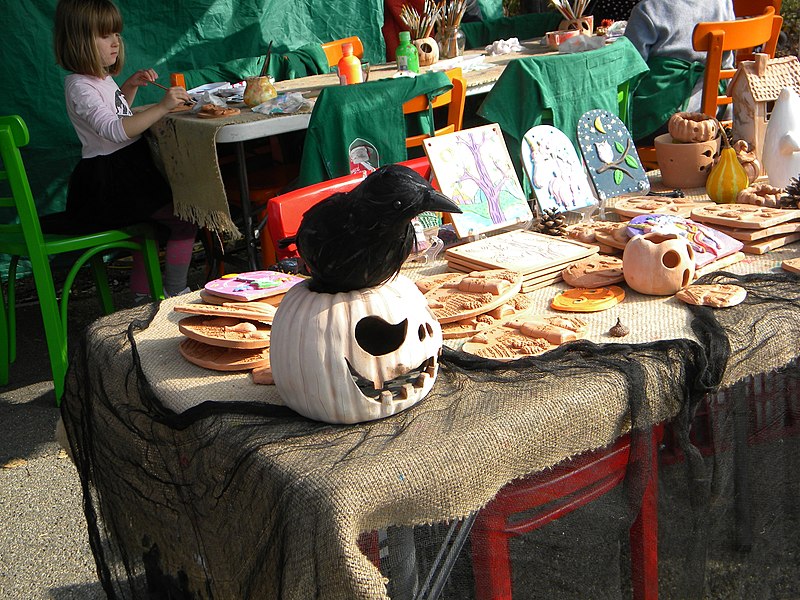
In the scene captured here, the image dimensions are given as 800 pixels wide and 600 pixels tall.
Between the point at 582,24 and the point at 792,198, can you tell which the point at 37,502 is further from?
the point at 582,24

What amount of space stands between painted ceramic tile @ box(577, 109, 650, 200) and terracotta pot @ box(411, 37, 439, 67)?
2065 millimetres

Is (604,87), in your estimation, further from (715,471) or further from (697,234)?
(715,471)

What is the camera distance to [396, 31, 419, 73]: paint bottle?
13.1 ft

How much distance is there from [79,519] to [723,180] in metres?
1.88

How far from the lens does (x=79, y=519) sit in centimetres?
231

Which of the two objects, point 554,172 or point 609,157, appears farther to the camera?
point 609,157

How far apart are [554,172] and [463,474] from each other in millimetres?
1162

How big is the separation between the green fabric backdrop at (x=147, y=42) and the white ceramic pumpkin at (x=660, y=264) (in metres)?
3.48

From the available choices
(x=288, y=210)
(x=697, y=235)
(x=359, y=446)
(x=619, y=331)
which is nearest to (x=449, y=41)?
(x=288, y=210)

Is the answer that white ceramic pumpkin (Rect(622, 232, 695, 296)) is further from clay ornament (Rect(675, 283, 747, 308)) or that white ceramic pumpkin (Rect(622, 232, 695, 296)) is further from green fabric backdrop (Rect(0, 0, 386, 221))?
green fabric backdrop (Rect(0, 0, 386, 221))

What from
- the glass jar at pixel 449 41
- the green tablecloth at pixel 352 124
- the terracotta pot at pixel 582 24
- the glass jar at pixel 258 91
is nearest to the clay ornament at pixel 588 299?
the green tablecloth at pixel 352 124

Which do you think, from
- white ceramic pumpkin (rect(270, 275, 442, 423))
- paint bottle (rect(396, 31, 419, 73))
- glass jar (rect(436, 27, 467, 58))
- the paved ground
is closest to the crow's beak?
white ceramic pumpkin (rect(270, 275, 442, 423))

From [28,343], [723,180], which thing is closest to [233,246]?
[28,343]

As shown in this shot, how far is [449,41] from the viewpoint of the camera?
4441 millimetres
